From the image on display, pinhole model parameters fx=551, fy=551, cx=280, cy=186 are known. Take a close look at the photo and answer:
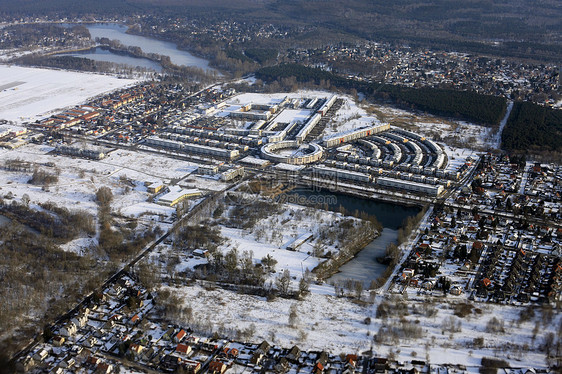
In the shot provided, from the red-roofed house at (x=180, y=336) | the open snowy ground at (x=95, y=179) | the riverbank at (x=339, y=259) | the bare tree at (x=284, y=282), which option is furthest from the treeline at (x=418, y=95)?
the red-roofed house at (x=180, y=336)

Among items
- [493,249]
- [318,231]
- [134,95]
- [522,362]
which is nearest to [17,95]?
[134,95]

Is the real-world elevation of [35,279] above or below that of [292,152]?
below

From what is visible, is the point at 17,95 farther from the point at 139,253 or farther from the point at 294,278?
the point at 294,278

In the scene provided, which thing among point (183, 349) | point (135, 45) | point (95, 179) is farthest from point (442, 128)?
point (135, 45)

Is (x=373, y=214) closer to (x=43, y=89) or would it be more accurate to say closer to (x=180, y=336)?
(x=180, y=336)

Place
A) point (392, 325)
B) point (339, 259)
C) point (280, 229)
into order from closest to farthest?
point (392, 325) < point (339, 259) < point (280, 229)

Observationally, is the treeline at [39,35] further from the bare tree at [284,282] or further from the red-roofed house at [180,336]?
the red-roofed house at [180,336]
